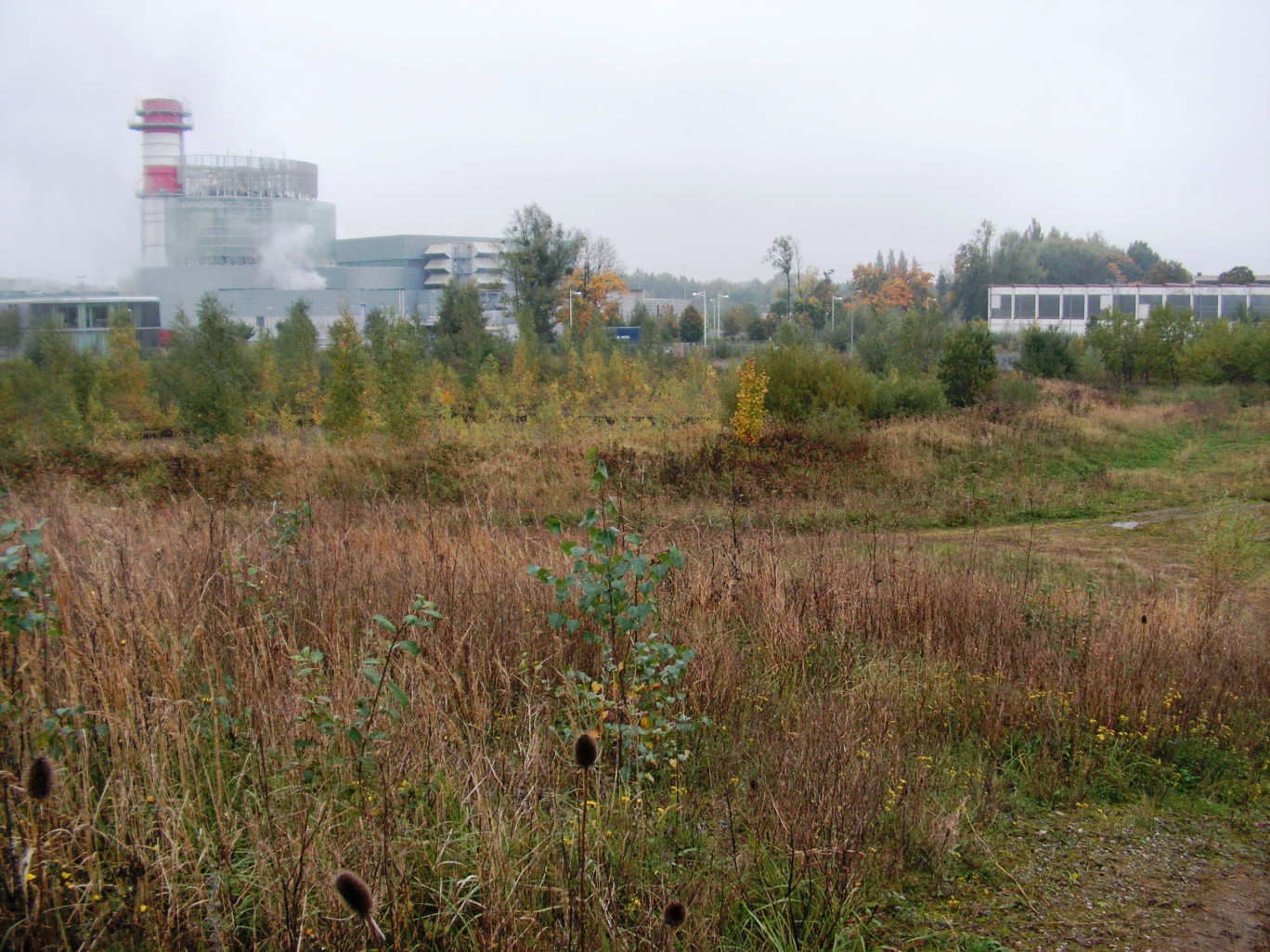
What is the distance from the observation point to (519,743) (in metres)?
3.34

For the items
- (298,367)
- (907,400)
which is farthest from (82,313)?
(907,400)

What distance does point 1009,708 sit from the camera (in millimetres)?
4703

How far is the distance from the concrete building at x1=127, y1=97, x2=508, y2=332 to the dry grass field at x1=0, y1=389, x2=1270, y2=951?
66.4 m

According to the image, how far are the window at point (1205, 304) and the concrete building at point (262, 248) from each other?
5094 centimetres

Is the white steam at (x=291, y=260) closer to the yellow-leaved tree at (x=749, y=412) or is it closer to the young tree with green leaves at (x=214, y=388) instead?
the young tree with green leaves at (x=214, y=388)

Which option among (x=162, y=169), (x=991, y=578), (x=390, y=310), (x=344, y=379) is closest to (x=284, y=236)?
(x=162, y=169)

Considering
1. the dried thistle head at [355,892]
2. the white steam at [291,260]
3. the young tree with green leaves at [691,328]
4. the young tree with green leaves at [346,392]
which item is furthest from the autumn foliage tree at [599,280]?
the dried thistle head at [355,892]

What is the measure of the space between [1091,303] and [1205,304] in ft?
29.2

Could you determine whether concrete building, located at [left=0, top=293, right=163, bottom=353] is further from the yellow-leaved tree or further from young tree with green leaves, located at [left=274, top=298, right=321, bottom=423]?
the yellow-leaved tree

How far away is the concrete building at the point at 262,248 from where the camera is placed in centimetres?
6856

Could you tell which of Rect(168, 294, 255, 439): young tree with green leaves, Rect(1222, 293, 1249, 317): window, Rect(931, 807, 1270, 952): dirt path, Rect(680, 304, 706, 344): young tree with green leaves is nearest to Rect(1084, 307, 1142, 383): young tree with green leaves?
Rect(680, 304, 706, 344): young tree with green leaves

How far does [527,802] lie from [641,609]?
813mm

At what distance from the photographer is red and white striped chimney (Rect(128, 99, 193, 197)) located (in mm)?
81750

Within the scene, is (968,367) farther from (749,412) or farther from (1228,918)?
(1228,918)
